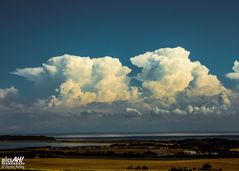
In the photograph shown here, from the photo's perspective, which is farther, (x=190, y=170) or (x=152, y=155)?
(x=152, y=155)

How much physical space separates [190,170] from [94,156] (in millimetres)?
44549

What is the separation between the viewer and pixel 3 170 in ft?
215

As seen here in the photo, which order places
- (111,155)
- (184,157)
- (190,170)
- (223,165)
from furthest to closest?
(111,155) → (184,157) → (223,165) → (190,170)

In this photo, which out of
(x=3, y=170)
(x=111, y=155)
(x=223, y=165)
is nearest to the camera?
(x=3, y=170)

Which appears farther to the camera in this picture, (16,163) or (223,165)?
(223,165)

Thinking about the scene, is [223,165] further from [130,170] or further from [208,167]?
[130,170]

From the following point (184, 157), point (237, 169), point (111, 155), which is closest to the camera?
point (237, 169)

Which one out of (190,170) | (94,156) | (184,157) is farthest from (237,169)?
(94,156)

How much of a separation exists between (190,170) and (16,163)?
98.2ft

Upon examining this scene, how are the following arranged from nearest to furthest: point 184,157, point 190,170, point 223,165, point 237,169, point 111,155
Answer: point 190,170, point 237,169, point 223,165, point 184,157, point 111,155

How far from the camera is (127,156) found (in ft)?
364

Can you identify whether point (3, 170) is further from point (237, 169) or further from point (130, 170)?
point (237, 169)

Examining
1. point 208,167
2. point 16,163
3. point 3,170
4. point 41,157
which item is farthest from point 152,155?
point 3,170

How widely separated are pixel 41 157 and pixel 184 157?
3382 cm
